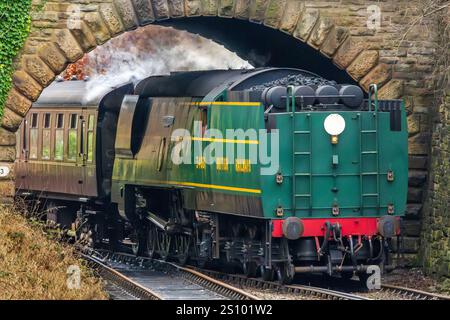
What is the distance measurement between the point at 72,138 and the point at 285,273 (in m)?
8.37

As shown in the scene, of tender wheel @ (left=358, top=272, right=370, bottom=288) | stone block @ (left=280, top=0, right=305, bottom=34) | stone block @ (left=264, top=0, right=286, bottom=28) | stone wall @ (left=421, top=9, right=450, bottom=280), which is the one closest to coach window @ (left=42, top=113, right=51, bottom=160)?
stone block @ (left=264, top=0, right=286, bottom=28)

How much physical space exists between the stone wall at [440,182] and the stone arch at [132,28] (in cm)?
128

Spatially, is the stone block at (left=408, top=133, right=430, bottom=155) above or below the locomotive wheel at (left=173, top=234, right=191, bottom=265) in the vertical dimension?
above

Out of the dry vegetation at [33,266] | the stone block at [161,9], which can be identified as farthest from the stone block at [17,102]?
the stone block at [161,9]

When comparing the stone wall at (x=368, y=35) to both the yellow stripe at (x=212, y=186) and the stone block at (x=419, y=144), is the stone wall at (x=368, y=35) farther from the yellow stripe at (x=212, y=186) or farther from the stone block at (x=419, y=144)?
the yellow stripe at (x=212, y=186)

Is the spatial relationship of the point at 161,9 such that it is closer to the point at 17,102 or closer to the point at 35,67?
the point at 35,67

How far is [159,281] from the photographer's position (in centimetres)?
2170

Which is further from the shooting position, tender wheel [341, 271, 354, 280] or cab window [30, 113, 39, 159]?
cab window [30, 113, 39, 159]

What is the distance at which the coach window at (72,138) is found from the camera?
26.8 m

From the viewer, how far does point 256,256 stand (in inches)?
789

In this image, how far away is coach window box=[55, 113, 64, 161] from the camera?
27.3m

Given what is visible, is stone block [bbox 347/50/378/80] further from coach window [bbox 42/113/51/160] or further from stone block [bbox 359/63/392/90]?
coach window [bbox 42/113/51/160]

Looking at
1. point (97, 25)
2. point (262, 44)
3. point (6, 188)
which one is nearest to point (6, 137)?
point (6, 188)
